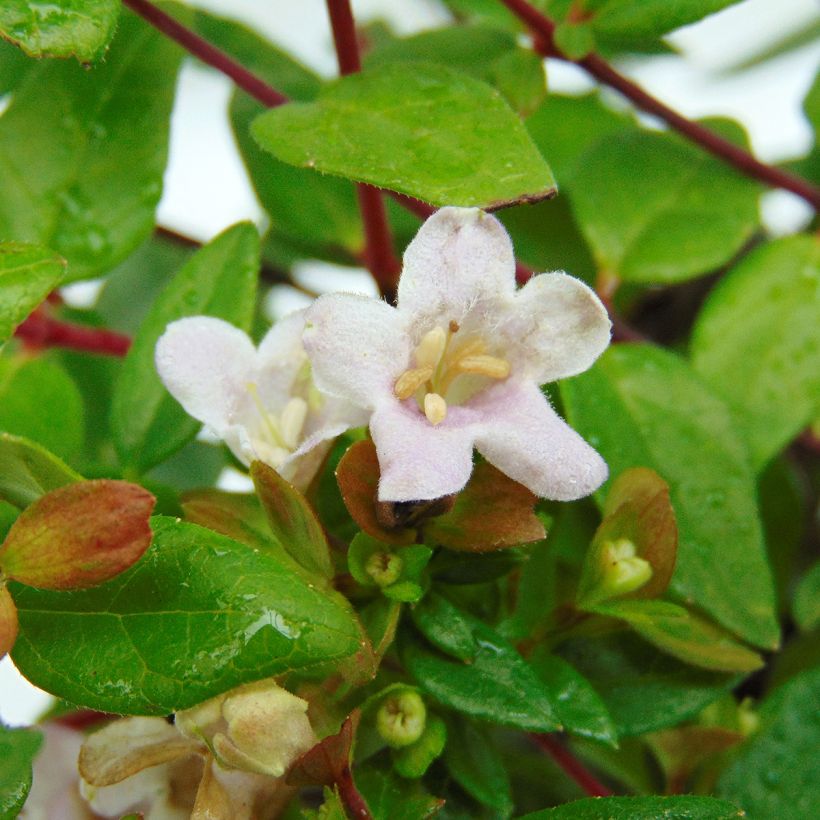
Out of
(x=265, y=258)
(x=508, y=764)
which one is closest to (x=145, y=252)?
(x=265, y=258)

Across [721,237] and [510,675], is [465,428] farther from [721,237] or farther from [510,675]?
[721,237]

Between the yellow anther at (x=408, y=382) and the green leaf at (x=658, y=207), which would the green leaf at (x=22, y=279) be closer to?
the yellow anther at (x=408, y=382)

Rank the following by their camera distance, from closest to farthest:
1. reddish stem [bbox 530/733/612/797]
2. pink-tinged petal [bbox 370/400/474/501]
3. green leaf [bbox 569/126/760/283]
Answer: pink-tinged petal [bbox 370/400/474/501]
reddish stem [bbox 530/733/612/797]
green leaf [bbox 569/126/760/283]

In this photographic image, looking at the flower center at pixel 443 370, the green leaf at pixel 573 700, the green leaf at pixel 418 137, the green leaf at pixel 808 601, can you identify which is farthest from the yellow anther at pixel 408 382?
the green leaf at pixel 808 601

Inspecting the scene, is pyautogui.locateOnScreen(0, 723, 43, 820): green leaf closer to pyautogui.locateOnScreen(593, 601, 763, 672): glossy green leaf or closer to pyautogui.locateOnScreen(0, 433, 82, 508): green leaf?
pyautogui.locateOnScreen(0, 433, 82, 508): green leaf

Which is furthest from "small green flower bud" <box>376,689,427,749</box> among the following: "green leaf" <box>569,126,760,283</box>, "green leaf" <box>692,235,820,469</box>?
"green leaf" <box>569,126,760,283</box>

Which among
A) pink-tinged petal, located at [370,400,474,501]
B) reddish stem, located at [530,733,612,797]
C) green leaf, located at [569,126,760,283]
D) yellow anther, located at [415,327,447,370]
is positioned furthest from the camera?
green leaf, located at [569,126,760,283]
